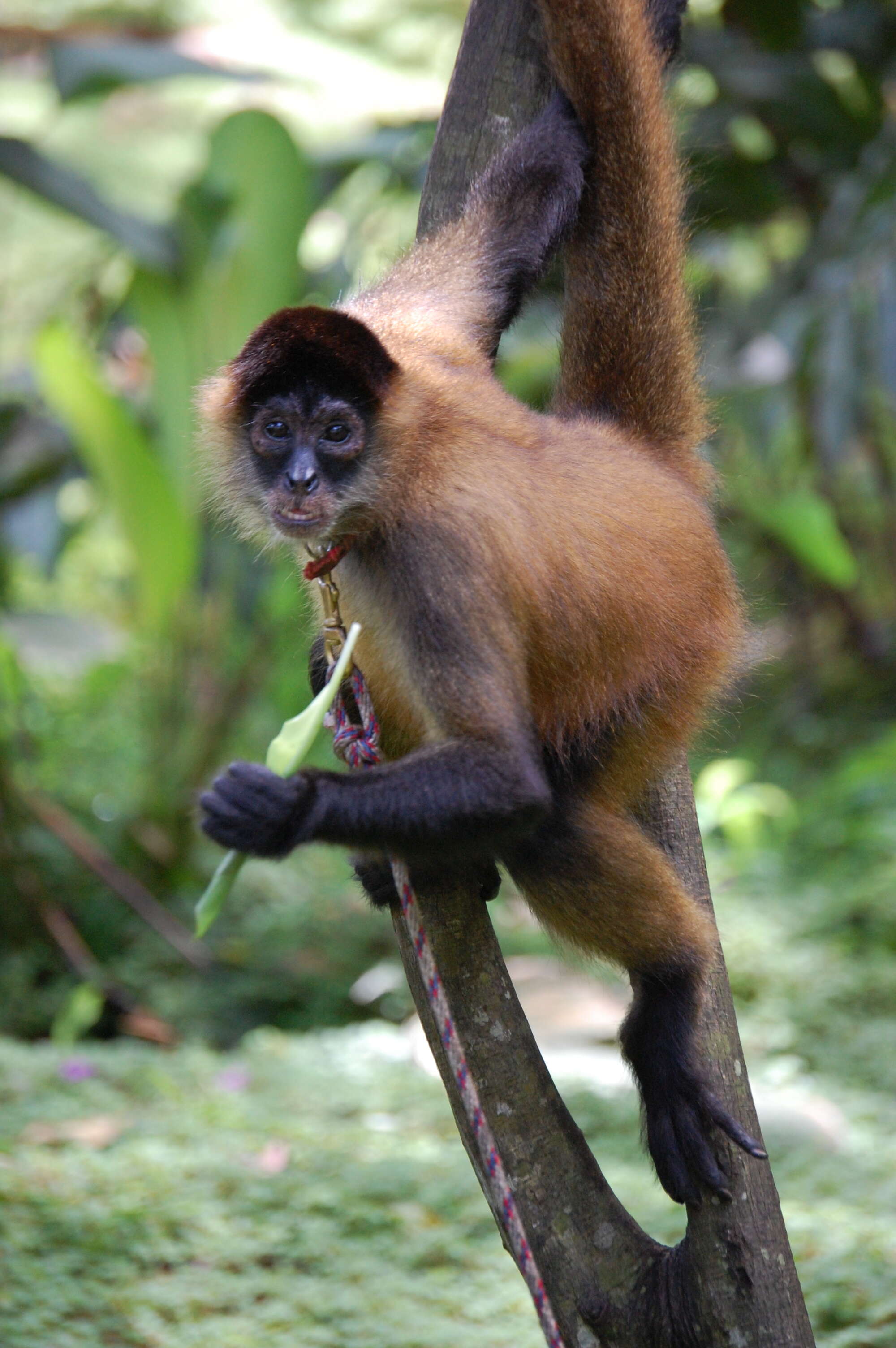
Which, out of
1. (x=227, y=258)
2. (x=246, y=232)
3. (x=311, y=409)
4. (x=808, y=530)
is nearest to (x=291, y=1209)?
(x=311, y=409)

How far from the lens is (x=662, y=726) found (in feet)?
9.96

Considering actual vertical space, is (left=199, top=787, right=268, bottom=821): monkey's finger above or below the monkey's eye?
below

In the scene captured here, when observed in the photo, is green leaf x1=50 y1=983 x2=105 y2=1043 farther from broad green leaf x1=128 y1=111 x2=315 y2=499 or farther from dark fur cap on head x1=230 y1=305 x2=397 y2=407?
dark fur cap on head x1=230 y1=305 x2=397 y2=407

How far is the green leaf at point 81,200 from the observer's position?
22.1 ft

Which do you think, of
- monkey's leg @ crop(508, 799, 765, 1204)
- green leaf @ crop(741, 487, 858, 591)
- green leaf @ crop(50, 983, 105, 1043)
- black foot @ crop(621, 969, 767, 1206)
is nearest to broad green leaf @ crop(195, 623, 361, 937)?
monkey's leg @ crop(508, 799, 765, 1204)

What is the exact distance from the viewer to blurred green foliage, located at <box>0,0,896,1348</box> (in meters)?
4.10

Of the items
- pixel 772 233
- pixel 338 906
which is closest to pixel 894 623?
pixel 772 233

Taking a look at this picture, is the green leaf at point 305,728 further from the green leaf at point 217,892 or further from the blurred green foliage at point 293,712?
the blurred green foliage at point 293,712

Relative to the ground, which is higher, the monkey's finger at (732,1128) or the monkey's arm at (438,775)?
the monkey's arm at (438,775)

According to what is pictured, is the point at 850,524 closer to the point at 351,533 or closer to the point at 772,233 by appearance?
the point at 772,233

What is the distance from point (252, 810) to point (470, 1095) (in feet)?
2.33

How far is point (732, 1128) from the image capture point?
291 cm

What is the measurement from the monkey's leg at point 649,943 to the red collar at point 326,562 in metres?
0.73

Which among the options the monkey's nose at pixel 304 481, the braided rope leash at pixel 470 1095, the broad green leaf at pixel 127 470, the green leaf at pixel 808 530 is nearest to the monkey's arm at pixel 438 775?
the braided rope leash at pixel 470 1095
